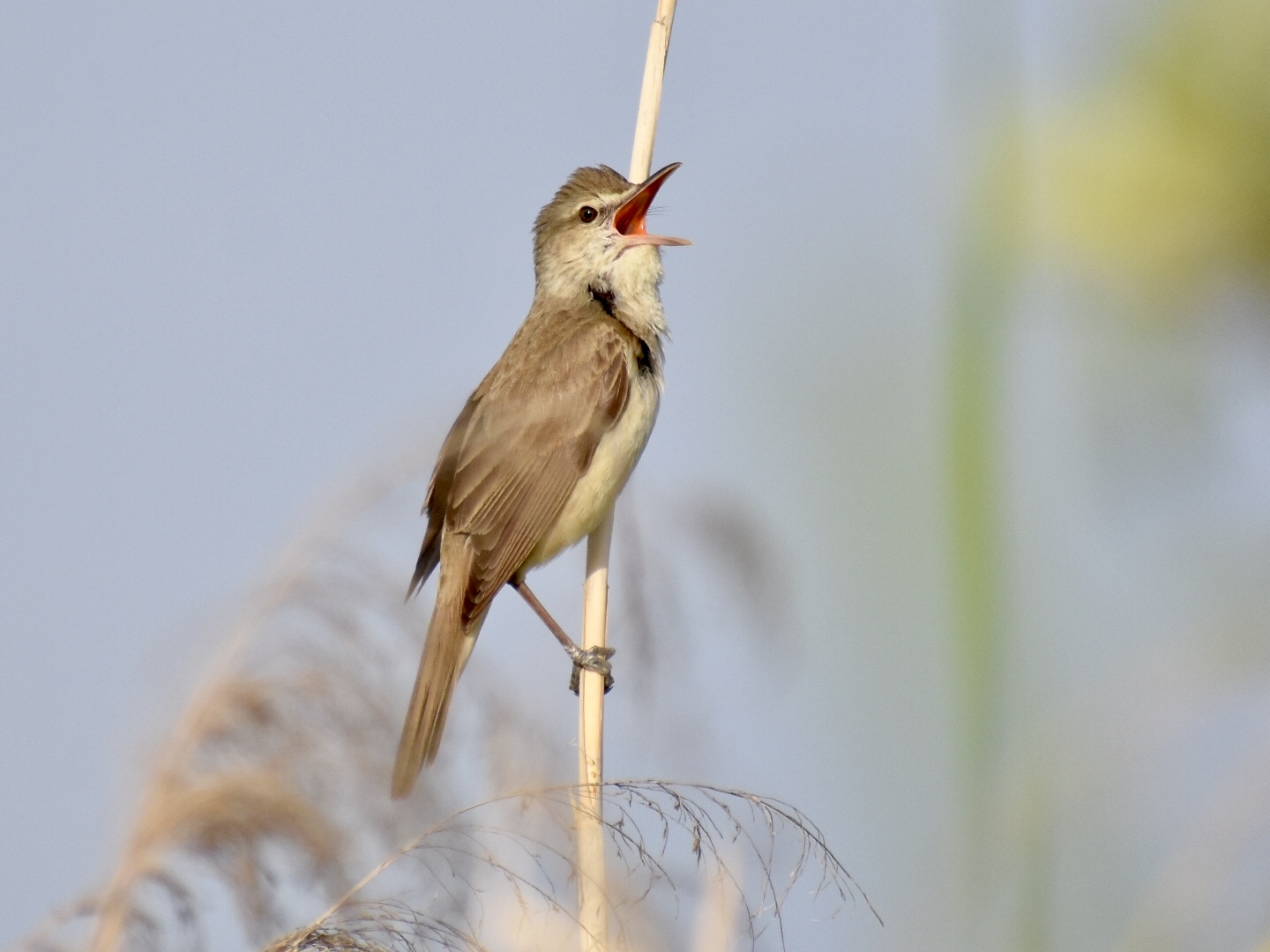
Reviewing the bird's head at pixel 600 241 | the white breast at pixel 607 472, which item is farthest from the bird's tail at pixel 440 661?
the bird's head at pixel 600 241

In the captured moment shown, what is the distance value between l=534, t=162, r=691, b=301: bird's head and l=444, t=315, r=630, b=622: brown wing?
0.21m

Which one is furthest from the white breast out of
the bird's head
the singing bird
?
the bird's head

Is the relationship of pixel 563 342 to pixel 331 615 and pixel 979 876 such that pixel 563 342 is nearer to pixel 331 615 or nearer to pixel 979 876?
pixel 331 615

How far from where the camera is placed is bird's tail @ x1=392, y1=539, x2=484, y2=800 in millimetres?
2891

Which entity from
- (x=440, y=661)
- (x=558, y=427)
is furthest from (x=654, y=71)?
(x=440, y=661)

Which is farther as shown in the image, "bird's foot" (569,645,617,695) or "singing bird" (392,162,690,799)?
"singing bird" (392,162,690,799)

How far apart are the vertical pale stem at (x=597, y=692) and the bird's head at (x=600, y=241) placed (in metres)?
0.81

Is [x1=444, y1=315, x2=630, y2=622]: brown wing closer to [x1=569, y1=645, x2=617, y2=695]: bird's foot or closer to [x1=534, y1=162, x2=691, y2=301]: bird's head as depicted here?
[x1=534, y1=162, x2=691, y2=301]: bird's head

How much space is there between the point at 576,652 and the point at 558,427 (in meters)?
0.72

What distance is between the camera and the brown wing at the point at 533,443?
12.3 ft

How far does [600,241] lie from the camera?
420cm

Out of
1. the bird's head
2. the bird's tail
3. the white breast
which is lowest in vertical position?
the bird's tail

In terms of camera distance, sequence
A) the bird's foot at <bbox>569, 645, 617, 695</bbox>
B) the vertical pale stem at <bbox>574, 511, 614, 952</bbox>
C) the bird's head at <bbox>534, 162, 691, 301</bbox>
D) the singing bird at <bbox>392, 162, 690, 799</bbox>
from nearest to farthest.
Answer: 1. the vertical pale stem at <bbox>574, 511, 614, 952</bbox>
2. the bird's foot at <bbox>569, 645, 617, 695</bbox>
3. the singing bird at <bbox>392, 162, 690, 799</bbox>
4. the bird's head at <bbox>534, 162, 691, 301</bbox>

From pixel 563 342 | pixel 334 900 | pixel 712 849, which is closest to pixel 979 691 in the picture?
pixel 712 849
